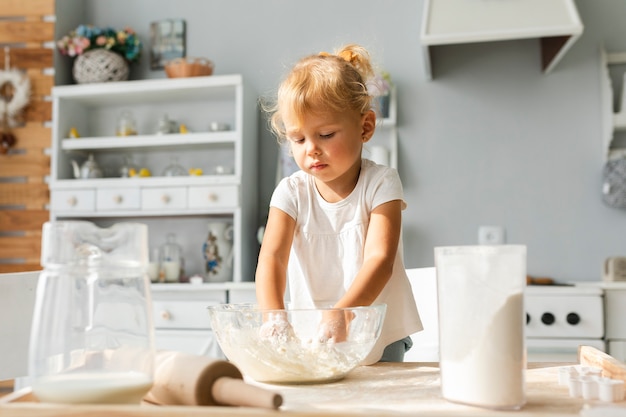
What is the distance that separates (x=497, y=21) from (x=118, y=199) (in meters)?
1.63

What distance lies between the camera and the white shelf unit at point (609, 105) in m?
2.61

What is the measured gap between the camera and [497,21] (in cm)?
242

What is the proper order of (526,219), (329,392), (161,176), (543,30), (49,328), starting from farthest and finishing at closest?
1. (161,176)
2. (526,219)
3. (543,30)
4. (329,392)
5. (49,328)

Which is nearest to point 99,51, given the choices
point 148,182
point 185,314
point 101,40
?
point 101,40

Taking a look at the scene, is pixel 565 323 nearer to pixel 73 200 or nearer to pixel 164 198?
pixel 164 198

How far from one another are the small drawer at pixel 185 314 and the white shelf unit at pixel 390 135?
2.98 ft

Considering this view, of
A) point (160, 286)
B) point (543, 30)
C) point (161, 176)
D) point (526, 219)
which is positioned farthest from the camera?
point (161, 176)

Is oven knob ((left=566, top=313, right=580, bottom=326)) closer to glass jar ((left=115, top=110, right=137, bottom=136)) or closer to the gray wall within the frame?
the gray wall

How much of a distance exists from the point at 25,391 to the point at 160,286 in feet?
6.72

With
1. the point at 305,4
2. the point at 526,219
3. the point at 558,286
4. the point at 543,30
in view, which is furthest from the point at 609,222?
the point at 305,4

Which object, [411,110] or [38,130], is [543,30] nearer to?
[411,110]

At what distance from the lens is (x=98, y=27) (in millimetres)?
3154

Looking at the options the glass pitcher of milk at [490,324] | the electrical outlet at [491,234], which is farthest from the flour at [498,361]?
the electrical outlet at [491,234]

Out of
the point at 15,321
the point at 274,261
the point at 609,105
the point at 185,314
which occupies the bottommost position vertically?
the point at 185,314
